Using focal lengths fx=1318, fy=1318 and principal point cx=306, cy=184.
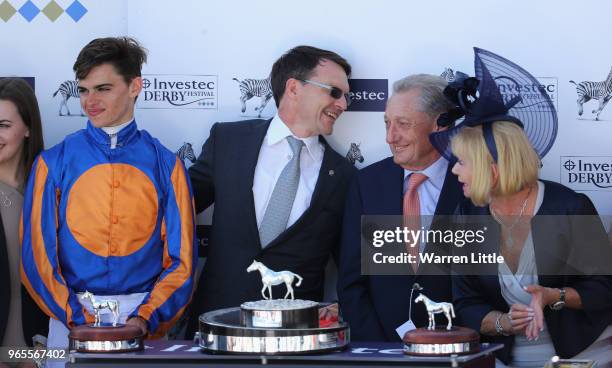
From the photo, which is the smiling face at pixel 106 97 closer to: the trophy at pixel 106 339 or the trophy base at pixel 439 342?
the trophy at pixel 106 339

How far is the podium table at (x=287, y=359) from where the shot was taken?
13.4 ft

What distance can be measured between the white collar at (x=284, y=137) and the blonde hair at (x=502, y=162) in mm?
876

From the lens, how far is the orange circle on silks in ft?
17.7

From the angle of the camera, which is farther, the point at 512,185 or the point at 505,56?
the point at 505,56

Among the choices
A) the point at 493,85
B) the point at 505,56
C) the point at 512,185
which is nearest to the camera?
the point at 512,185

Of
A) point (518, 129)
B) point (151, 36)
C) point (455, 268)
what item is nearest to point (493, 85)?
point (518, 129)

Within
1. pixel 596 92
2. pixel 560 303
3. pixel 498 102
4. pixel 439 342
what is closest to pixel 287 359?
pixel 439 342

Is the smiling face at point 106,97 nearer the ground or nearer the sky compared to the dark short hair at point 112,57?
nearer the ground

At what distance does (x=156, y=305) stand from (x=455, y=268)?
1210 millimetres

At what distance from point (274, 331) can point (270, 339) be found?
3 centimetres

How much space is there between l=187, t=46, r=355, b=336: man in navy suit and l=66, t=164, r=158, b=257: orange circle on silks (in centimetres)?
41

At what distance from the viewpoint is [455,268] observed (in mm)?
5324

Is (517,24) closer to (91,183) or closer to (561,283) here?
(561,283)

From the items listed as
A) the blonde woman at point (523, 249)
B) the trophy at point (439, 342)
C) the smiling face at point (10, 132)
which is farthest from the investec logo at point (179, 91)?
the trophy at point (439, 342)
